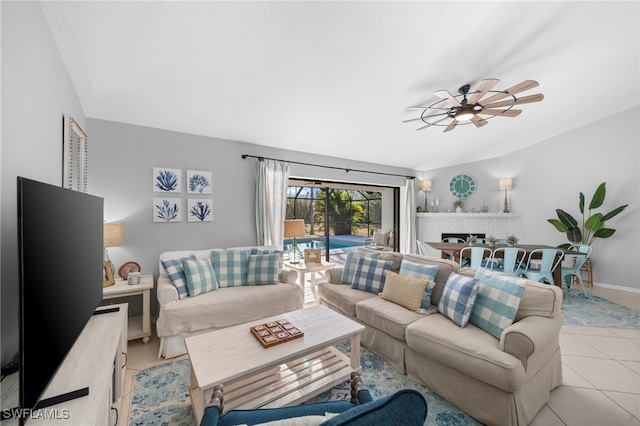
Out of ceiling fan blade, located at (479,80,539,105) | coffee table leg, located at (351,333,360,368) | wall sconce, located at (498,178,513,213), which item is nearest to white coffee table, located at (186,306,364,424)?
coffee table leg, located at (351,333,360,368)

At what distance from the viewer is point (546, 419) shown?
1640 millimetres

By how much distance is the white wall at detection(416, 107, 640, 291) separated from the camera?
4.23 m

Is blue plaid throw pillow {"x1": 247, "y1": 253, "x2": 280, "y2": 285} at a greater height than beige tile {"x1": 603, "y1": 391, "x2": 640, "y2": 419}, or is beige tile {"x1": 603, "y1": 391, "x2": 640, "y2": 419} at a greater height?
blue plaid throw pillow {"x1": 247, "y1": 253, "x2": 280, "y2": 285}

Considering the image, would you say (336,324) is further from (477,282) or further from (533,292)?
(533,292)

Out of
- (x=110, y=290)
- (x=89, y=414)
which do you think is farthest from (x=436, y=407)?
(x=110, y=290)

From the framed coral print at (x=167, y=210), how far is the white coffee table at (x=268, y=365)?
6.25 feet

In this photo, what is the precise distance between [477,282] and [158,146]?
3.69 meters

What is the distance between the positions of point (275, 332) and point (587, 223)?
559cm

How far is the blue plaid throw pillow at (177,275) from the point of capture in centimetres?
264

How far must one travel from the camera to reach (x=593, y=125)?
456cm

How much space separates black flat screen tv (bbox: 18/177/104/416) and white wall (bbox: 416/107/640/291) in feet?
21.9

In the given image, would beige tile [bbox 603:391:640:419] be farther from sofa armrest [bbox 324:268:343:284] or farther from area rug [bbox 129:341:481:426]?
sofa armrest [bbox 324:268:343:284]

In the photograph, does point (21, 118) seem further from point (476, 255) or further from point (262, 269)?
point (476, 255)

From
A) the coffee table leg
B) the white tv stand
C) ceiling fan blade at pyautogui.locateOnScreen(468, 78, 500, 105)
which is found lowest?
the coffee table leg
